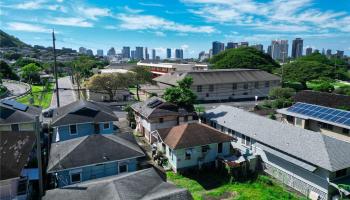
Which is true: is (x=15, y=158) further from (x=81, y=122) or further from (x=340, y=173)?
(x=340, y=173)

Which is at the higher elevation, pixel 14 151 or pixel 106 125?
pixel 14 151

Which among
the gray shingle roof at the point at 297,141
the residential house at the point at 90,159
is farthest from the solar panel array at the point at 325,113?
the residential house at the point at 90,159

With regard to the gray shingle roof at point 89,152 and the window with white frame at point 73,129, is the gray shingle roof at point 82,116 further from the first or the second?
the gray shingle roof at point 89,152

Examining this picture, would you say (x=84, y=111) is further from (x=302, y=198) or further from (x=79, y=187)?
(x=302, y=198)

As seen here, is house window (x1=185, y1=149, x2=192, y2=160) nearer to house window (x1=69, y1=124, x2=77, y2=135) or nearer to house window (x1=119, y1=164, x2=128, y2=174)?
house window (x1=119, y1=164, x2=128, y2=174)

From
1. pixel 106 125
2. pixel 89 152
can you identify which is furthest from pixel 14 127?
pixel 89 152

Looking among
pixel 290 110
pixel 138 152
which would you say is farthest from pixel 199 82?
pixel 138 152
